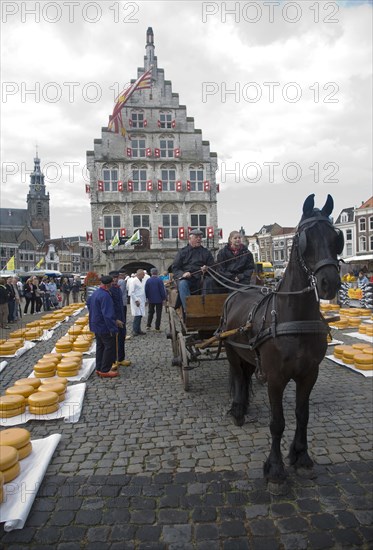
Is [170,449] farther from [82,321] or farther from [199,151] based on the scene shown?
[199,151]

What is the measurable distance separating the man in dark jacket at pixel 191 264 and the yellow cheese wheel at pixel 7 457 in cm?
342

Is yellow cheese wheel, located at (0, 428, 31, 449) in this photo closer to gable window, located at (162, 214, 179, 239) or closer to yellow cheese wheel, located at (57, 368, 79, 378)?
yellow cheese wheel, located at (57, 368, 79, 378)

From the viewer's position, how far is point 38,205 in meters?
90.8

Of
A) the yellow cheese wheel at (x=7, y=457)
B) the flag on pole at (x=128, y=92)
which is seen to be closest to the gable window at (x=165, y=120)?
the flag on pole at (x=128, y=92)

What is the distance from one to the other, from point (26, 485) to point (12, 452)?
327 mm

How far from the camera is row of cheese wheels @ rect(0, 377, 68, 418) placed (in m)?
4.71

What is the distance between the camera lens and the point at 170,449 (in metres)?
3.94

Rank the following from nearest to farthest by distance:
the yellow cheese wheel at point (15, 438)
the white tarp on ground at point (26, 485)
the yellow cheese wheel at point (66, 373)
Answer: the white tarp on ground at point (26, 485) → the yellow cheese wheel at point (15, 438) → the yellow cheese wheel at point (66, 373)

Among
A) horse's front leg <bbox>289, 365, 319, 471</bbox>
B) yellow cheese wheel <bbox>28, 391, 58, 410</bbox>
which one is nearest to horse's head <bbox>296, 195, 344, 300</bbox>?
horse's front leg <bbox>289, 365, 319, 471</bbox>

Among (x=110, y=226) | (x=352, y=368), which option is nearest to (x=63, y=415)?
(x=352, y=368)

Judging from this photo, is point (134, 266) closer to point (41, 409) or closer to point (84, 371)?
point (84, 371)

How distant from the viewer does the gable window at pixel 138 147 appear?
106ft

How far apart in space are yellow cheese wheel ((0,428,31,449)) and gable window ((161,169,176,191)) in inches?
1210

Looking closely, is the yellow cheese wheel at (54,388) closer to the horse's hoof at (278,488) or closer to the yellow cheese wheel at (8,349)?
the horse's hoof at (278,488)
